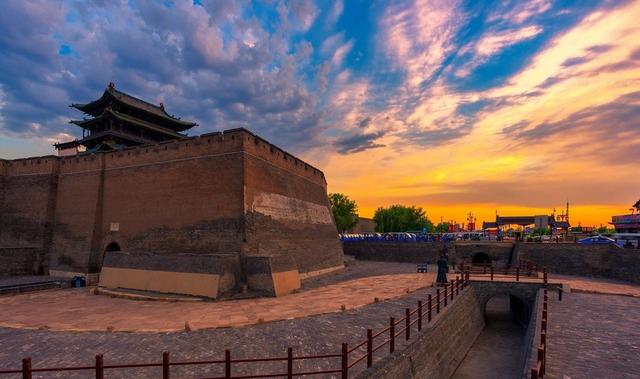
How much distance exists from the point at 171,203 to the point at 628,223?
5712 centimetres

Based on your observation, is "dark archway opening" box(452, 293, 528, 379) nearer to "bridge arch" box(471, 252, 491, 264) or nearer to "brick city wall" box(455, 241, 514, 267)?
"brick city wall" box(455, 241, 514, 267)

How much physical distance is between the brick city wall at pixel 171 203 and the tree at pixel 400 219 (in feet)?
134

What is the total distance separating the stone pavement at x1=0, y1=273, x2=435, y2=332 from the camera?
37.7 feet

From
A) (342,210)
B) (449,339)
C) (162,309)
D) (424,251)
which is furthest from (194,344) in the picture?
(342,210)

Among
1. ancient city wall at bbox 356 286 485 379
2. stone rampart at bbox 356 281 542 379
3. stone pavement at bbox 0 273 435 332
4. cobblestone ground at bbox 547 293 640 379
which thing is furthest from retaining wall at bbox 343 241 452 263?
cobblestone ground at bbox 547 293 640 379

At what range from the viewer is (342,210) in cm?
5447

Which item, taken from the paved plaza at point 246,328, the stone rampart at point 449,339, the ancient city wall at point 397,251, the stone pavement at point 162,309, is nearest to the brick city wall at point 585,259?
the ancient city wall at point 397,251

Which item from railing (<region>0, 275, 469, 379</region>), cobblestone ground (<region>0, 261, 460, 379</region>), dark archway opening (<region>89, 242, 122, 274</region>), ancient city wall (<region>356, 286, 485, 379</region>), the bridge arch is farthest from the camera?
the bridge arch

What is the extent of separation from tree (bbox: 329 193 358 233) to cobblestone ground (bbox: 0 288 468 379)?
42318 millimetres

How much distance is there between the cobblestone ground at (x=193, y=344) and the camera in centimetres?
788

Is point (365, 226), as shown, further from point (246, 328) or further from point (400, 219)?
point (246, 328)

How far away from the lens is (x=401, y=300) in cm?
1489

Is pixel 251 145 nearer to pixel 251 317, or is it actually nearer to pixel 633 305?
pixel 251 317

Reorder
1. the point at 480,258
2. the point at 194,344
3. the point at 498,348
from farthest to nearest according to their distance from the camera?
the point at 480,258 < the point at 498,348 < the point at 194,344
